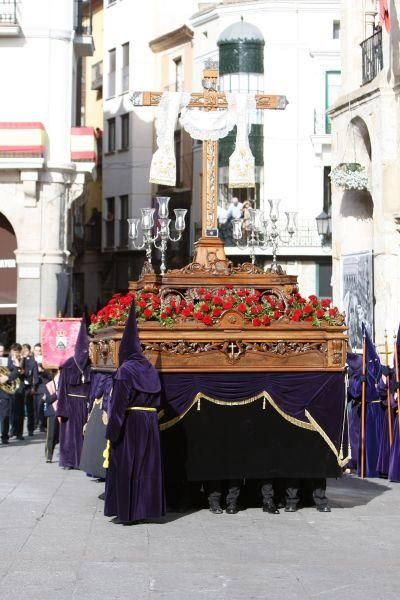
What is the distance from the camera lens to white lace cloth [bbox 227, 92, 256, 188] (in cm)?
1823

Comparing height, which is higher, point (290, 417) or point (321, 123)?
point (321, 123)

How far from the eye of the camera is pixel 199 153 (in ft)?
161

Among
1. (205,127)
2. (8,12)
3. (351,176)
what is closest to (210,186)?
(205,127)

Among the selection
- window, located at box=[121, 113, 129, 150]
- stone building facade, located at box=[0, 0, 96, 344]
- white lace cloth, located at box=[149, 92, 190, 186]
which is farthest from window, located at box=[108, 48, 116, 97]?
white lace cloth, located at box=[149, 92, 190, 186]

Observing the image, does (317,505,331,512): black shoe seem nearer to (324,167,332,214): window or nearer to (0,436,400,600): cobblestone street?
(0,436,400,600): cobblestone street

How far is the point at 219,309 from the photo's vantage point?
14508 millimetres

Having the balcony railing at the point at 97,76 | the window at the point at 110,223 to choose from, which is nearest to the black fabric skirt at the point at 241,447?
the window at the point at 110,223

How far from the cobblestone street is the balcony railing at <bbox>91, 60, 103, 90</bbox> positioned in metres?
42.4

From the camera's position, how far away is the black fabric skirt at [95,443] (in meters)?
15.5

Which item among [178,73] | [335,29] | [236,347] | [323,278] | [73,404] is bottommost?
[73,404]

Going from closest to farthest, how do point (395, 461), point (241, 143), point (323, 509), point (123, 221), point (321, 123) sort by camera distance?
point (323, 509), point (395, 461), point (241, 143), point (321, 123), point (123, 221)

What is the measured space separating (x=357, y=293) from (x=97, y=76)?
33166mm

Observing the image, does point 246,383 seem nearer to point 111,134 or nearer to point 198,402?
point 198,402

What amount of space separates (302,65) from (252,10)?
8.07 feet
